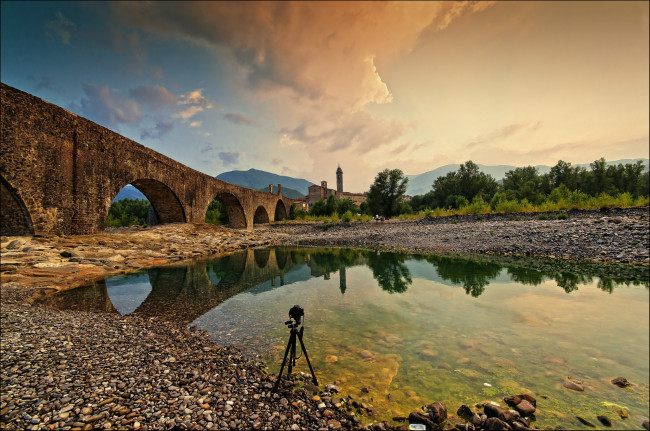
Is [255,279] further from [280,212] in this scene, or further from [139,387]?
[280,212]

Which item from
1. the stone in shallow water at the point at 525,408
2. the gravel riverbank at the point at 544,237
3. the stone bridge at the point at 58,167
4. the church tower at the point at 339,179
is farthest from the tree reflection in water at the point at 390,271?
the church tower at the point at 339,179

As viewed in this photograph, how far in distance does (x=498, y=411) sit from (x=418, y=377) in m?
1.07

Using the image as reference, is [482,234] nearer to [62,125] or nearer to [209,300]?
[209,300]

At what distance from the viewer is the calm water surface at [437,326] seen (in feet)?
11.3

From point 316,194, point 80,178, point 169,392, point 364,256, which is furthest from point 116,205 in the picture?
point 316,194

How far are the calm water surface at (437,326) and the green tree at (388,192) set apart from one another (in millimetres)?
29196

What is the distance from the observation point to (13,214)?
394 inches

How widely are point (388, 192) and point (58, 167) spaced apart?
3522 cm

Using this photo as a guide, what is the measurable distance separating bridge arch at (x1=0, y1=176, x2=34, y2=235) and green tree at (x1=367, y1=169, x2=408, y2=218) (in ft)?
116

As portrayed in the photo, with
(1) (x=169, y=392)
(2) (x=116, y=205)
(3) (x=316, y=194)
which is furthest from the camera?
(3) (x=316, y=194)

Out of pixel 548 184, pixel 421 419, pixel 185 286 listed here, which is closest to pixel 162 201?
pixel 185 286

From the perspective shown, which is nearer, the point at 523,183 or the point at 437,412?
the point at 437,412

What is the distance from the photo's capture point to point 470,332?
5270mm

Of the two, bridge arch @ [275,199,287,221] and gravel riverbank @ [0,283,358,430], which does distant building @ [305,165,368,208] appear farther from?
gravel riverbank @ [0,283,358,430]
